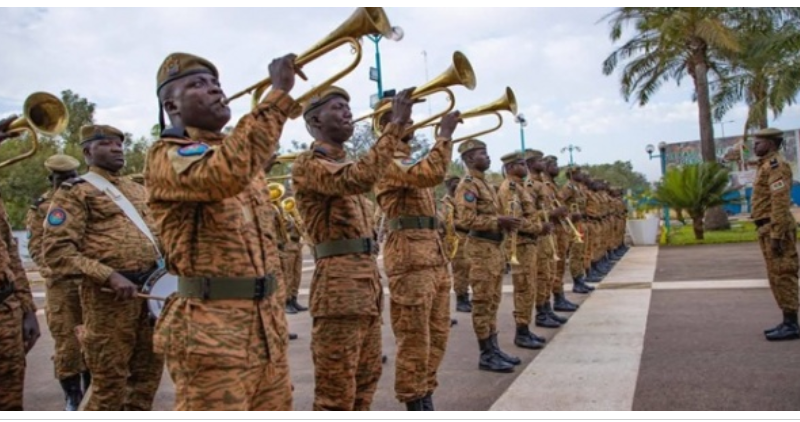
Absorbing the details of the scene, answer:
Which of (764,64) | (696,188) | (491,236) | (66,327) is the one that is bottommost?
(66,327)

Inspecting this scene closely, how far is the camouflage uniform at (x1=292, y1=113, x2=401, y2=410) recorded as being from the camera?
337 cm

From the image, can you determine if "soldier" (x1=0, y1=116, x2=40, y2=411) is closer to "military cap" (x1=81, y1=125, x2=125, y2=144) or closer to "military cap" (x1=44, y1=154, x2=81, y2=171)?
"military cap" (x1=81, y1=125, x2=125, y2=144)

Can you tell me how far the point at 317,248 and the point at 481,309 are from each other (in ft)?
7.53

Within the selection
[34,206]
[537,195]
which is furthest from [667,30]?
[34,206]

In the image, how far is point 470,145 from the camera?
6137mm

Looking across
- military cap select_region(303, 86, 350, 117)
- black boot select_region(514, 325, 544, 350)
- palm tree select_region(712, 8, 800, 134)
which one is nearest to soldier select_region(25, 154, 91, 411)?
military cap select_region(303, 86, 350, 117)

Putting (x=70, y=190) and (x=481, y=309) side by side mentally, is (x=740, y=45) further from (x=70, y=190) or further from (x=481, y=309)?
(x=70, y=190)

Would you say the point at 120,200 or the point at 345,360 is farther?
the point at 120,200

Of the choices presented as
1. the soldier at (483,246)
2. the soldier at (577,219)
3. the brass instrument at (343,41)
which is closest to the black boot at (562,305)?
the soldier at (577,219)

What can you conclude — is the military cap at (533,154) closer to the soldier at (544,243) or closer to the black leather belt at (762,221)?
the soldier at (544,243)

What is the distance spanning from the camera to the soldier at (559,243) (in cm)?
834

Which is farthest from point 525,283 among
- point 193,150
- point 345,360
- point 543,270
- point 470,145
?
point 193,150

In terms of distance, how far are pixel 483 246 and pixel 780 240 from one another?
2.64 m

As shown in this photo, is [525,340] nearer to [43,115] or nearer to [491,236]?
[491,236]
